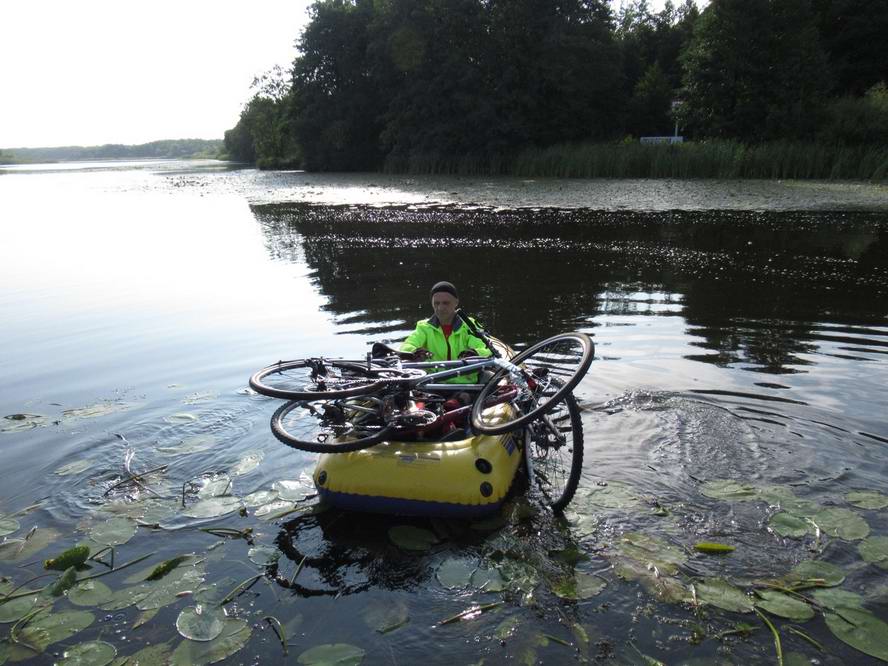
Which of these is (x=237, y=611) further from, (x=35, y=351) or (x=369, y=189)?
(x=369, y=189)

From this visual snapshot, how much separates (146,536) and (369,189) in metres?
27.9

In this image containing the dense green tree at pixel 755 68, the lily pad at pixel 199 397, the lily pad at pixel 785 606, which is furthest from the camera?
the dense green tree at pixel 755 68

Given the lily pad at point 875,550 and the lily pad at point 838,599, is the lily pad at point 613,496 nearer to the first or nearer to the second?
the lily pad at point 838,599

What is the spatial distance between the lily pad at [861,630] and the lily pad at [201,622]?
321 cm

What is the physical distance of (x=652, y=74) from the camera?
38.6 metres

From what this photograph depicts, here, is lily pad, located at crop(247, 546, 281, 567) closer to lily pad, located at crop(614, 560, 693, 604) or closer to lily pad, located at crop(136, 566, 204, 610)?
lily pad, located at crop(136, 566, 204, 610)

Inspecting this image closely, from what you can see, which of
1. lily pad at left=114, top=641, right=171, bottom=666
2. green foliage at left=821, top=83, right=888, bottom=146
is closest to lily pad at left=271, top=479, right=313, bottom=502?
lily pad at left=114, top=641, right=171, bottom=666

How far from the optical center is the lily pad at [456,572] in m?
3.62

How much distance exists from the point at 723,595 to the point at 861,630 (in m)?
0.63

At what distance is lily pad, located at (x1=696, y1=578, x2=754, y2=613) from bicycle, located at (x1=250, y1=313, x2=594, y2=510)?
0.98m

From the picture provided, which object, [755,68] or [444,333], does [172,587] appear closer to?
[444,333]

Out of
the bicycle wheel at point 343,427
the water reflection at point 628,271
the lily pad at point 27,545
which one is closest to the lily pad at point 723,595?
the bicycle wheel at point 343,427

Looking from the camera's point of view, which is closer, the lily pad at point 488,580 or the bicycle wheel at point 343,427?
the lily pad at point 488,580

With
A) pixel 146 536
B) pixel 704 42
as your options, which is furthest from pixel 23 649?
pixel 704 42
